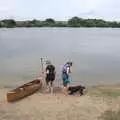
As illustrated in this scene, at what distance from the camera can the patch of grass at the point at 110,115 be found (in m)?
14.3

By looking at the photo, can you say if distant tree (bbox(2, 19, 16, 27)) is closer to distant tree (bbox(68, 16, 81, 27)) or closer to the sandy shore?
distant tree (bbox(68, 16, 81, 27))

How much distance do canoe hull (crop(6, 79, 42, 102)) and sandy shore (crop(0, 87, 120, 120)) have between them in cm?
25

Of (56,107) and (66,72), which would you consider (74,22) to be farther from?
(56,107)

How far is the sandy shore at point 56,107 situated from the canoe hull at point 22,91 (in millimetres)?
254

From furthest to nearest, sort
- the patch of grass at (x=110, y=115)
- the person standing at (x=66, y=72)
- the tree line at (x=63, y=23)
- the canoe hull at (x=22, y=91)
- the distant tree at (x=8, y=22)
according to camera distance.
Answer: the tree line at (x=63, y=23)
the distant tree at (x=8, y=22)
the person standing at (x=66, y=72)
the canoe hull at (x=22, y=91)
the patch of grass at (x=110, y=115)

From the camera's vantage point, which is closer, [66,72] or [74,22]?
[66,72]

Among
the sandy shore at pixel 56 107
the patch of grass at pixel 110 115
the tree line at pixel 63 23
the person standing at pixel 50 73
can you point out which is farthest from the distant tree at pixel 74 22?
the patch of grass at pixel 110 115

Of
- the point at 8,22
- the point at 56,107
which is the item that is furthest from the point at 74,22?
the point at 56,107

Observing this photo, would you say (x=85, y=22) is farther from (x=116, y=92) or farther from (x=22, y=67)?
(x=116, y=92)

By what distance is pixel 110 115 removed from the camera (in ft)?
49.0

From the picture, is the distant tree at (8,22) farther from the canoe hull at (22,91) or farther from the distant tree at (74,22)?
the canoe hull at (22,91)

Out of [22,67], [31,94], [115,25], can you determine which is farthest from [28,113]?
[115,25]

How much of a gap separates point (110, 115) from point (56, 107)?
2689 millimetres

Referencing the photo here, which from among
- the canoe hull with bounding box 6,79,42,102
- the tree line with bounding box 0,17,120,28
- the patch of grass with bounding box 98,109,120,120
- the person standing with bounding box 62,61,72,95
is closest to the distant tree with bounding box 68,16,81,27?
the tree line with bounding box 0,17,120,28
